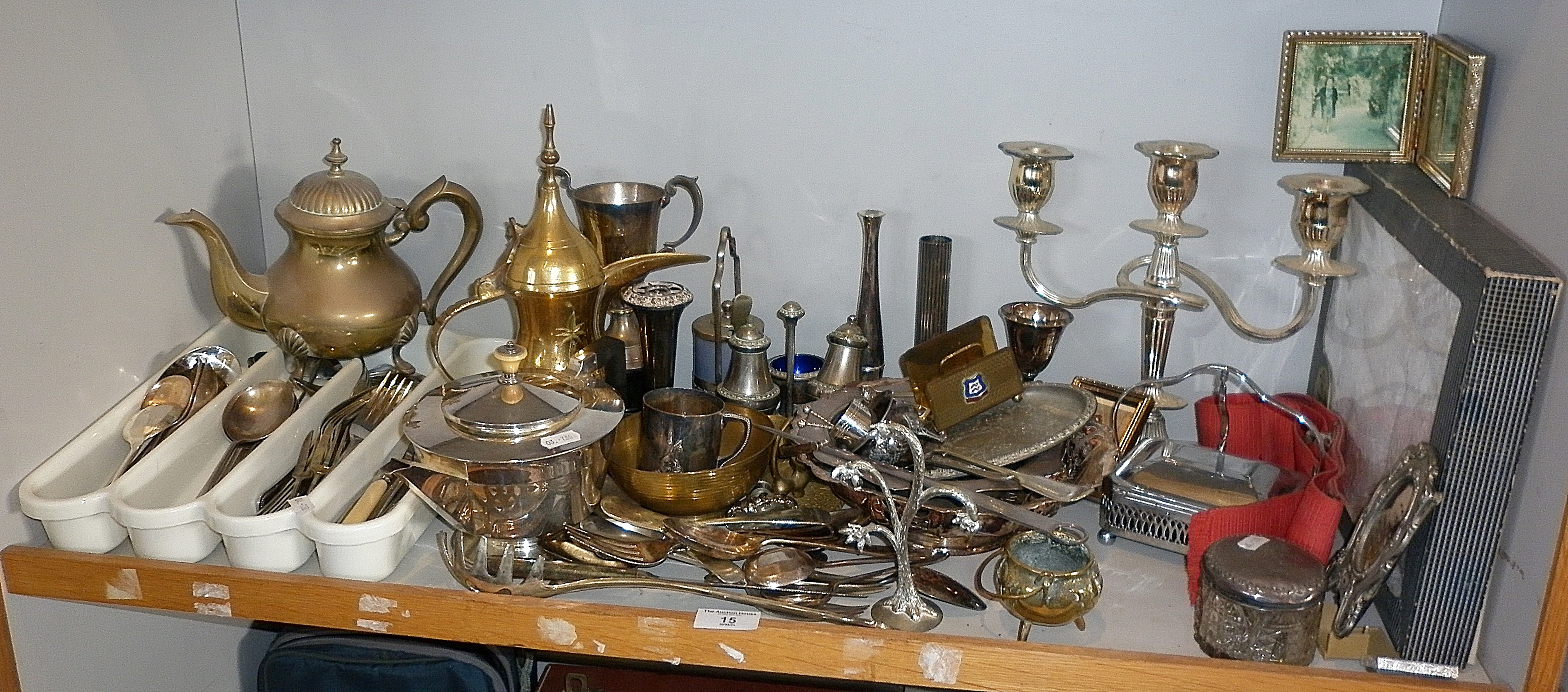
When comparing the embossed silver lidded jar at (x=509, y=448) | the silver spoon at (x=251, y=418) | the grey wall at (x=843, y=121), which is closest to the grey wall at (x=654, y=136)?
the grey wall at (x=843, y=121)

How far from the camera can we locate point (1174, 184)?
1.22m

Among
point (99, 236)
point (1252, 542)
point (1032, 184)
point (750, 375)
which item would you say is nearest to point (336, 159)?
point (99, 236)

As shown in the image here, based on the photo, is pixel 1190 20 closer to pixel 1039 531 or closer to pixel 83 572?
pixel 1039 531

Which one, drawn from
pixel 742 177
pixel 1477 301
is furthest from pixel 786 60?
pixel 1477 301

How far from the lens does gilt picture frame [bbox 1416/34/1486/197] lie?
1.07 m

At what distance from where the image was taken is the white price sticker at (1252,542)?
1.04m

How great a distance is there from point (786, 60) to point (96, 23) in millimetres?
640

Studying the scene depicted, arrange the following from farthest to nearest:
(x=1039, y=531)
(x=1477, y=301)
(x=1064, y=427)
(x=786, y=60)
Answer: (x=786, y=60), (x=1064, y=427), (x=1039, y=531), (x=1477, y=301)

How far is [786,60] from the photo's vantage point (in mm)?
1363

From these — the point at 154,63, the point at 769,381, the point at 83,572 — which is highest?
the point at 154,63

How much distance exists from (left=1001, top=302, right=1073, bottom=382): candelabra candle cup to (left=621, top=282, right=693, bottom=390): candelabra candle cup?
1.07 ft

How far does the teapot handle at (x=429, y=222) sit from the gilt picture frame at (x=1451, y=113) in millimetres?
917

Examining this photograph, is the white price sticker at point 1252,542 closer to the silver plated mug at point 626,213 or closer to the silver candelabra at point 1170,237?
the silver candelabra at point 1170,237

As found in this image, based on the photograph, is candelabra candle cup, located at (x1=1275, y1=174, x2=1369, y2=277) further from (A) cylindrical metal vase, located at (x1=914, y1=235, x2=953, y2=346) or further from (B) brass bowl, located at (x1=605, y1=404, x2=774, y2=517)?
(B) brass bowl, located at (x1=605, y1=404, x2=774, y2=517)
